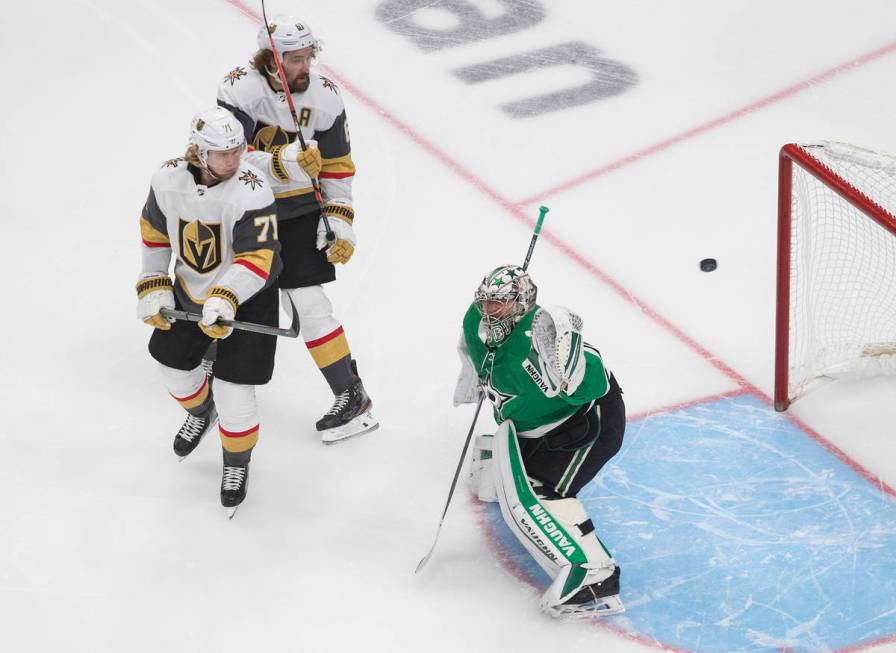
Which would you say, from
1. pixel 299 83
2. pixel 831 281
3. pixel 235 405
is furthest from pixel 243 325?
pixel 831 281

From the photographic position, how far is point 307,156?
3562 mm

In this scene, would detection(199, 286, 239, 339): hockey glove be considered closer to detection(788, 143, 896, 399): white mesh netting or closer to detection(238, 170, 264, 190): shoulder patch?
detection(238, 170, 264, 190): shoulder patch

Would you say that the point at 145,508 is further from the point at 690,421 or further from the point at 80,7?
the point at 80,7

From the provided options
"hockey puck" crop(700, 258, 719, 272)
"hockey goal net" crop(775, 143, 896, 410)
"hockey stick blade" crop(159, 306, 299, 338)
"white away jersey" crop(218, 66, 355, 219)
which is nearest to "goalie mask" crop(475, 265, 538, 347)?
"hockey stick blade" crop(159, 306, 299, 338)

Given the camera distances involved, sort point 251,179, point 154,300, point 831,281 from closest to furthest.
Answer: point 251,179 → point 154,300 → point 831,281

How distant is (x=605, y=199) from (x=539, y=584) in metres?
1.92

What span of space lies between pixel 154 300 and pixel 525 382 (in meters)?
0.99

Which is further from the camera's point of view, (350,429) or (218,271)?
(350,429)

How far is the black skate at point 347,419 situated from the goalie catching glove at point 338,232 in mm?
417

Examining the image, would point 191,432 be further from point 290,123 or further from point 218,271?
point 290,123

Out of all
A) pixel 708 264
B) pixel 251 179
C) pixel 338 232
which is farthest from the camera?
pixel 708 264

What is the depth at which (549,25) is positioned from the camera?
237 inches

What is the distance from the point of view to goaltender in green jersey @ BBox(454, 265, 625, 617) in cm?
320

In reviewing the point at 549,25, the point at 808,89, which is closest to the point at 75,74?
the point at 549,25
